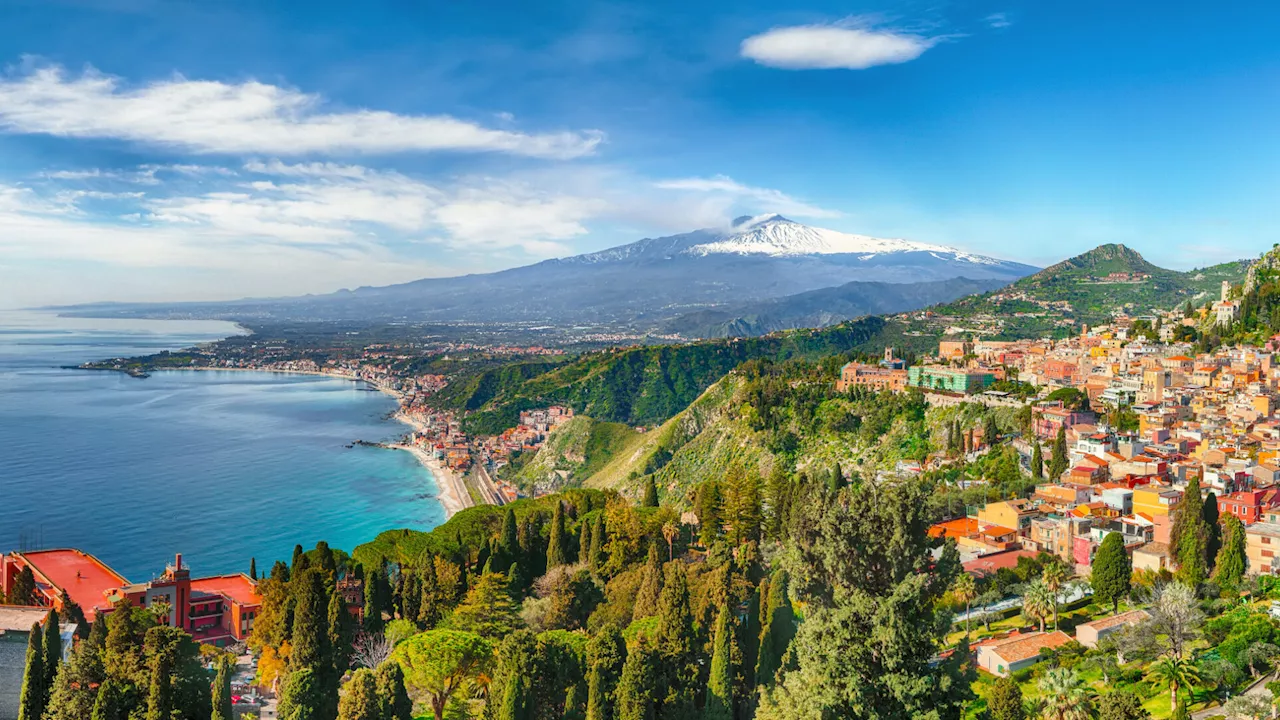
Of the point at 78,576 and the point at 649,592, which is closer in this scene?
the point at 649,592

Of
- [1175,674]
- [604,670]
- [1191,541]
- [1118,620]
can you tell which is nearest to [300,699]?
[604,670]

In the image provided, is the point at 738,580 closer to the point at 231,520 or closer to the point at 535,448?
the point at 231,520

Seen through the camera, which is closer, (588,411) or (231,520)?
(231,520)

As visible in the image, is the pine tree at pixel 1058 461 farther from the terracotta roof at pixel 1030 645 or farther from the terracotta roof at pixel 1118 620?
the terracotta roof at pixel 1030 645

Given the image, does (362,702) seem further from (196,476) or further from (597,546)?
(196,476)

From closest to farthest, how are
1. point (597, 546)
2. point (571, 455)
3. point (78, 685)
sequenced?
point (78, 685) < point (597, 546) < point (571, 455)

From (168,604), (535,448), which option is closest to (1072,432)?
(168,604)
